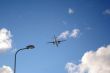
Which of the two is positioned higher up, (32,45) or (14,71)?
(32,45)

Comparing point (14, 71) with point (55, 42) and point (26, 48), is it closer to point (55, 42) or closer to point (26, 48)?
point (26, 48)

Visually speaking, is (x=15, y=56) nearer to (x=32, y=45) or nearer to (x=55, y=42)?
(x=32, y=45)

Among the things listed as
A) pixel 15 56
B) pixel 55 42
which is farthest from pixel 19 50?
pixel 55 42

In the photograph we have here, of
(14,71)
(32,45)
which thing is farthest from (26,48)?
(14,71)

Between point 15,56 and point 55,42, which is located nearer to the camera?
point 15,56

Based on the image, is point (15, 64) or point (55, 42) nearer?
point (15, 64)

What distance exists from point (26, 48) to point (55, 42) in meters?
45.2

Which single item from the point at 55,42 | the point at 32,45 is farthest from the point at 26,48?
the point at 55,42

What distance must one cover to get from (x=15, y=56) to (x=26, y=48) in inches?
73.6

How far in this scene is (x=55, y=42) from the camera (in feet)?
233

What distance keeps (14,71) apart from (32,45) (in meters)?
3.54

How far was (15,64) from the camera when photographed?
26.1 meters

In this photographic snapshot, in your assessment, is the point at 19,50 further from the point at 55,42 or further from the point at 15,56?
the point at 55,42

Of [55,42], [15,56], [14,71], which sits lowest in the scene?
[14,71]
